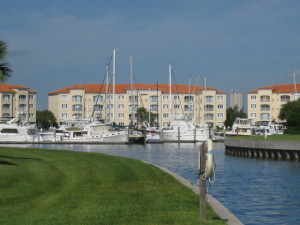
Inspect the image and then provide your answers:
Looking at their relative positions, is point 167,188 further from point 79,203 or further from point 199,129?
point 199,129

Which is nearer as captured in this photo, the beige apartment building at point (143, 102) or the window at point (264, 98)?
the beige apartment building at point (143, 102)

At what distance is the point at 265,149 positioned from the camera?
66.6m

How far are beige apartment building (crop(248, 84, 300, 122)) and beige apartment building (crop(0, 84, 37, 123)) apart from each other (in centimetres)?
6653

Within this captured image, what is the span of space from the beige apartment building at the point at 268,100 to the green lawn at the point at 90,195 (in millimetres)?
161037

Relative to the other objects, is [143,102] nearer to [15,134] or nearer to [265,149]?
[15,134]

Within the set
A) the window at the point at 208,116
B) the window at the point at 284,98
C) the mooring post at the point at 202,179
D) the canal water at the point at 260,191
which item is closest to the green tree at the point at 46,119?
the window at the point at 208,116

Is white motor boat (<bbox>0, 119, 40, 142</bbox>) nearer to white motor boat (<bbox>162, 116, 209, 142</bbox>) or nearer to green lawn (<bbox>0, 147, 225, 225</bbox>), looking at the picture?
white motor boat (<bbox>162, 116, 209, 142</bbox>)

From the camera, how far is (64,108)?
192 m

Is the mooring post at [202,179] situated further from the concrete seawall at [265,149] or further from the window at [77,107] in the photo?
the window at [77,107]

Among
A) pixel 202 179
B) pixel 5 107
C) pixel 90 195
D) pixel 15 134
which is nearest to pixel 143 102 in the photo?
pixel 5 107

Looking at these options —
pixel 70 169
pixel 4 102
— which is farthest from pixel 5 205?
pixel 4 102

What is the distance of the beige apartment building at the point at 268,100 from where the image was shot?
18862cm

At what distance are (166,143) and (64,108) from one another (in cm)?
8180

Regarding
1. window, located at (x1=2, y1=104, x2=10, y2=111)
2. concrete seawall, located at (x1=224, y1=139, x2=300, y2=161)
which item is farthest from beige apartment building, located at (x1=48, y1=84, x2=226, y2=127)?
concrete seawall, located at (x1=224, y1=139, x2=300, y2=161)
